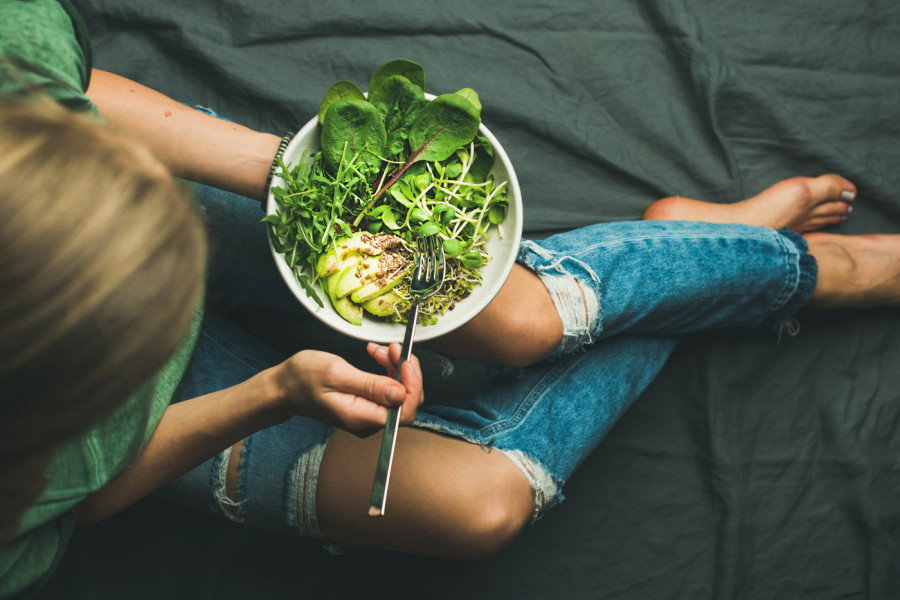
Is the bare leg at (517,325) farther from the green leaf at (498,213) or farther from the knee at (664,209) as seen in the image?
the knee at (664,209)

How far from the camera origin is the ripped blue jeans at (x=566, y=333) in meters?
0.85

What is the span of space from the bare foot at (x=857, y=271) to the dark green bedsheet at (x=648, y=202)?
0.19 feet

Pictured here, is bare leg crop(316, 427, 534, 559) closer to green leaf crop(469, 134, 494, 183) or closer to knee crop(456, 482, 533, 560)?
knee crop(456, 482, 533, 560)

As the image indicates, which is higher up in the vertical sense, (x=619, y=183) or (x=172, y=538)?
(x=619, y=183)

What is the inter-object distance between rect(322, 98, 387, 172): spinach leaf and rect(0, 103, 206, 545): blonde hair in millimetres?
244

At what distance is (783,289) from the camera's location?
3.22 feet

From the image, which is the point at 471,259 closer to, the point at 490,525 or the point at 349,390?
the point at 349,390

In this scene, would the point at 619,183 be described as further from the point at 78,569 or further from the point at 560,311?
the point at 78,569

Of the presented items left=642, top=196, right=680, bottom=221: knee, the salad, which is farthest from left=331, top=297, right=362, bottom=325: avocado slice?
left=642, top=196, right=680, bottom=221: knee

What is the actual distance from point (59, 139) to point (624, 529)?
1.03m

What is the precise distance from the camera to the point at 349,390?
627 millimetres

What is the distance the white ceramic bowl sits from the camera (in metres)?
0.68

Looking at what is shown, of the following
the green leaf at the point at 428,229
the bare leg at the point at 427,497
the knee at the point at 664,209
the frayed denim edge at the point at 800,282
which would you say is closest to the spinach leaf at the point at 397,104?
the green leaf at the point at 428,229

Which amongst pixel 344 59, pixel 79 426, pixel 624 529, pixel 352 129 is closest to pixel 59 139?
pixel 79 426
